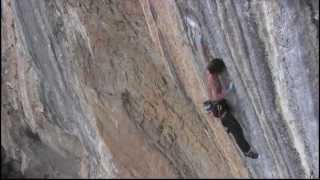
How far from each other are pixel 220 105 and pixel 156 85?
29.3 inches

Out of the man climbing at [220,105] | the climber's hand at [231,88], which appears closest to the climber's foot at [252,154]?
the man climbing at [220,105]

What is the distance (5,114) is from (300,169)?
10.9ft

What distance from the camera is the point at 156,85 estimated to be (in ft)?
19.9

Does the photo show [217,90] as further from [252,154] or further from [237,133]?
[252,154]

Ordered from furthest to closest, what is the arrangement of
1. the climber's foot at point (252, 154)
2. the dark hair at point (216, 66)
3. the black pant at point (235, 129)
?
the climber's foot at point (252, 154), the black pant at point (235, 129), the dark hair at point (216, 66)

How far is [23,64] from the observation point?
6.39m

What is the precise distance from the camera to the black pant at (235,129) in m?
5.55

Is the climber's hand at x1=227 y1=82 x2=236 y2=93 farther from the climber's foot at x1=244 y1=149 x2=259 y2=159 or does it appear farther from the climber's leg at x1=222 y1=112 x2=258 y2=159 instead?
the climber's foot at x1=244 y1=149 x2=259 y2=159

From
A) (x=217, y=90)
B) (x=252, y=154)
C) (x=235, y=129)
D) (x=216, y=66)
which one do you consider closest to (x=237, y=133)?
(x=235, y=129)

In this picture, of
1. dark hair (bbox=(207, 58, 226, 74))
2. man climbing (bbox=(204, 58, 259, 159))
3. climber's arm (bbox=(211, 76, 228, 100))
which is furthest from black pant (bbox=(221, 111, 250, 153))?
dark hair (bbox=(207, 58, 226, 74))

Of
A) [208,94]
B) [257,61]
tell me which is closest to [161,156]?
[208,94]

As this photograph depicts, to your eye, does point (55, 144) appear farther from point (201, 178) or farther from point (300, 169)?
point (300, 169)

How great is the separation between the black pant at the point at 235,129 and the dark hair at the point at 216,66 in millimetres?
554

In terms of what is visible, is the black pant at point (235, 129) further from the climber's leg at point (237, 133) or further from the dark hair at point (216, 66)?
the dark hair at point (216, 66)
